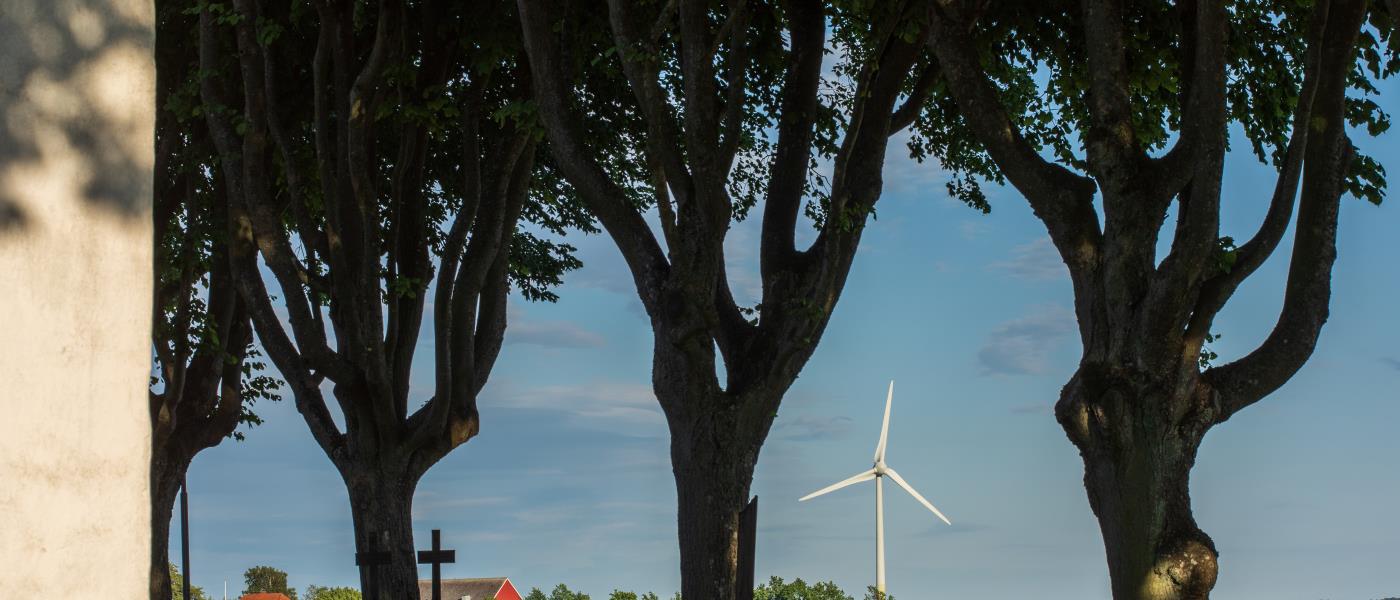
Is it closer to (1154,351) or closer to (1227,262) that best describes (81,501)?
(1154,351)

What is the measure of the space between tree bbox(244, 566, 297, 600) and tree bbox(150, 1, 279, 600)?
60.5 meters

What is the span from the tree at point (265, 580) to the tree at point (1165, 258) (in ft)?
243

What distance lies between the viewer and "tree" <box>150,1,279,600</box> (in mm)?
20016

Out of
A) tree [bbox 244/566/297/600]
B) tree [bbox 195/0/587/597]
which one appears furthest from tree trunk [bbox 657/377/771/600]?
tree [bbox 244/566/297/600]

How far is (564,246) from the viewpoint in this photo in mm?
23969

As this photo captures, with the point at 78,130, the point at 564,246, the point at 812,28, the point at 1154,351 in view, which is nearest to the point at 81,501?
the point at 78,130

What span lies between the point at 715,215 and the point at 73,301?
9851 mm

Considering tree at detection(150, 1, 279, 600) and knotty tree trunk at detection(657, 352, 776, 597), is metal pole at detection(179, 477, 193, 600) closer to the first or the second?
tree at detection(150, 1, 279, 600)

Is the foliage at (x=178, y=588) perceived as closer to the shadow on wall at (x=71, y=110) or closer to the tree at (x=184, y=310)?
the tree at (x=184, y=310)

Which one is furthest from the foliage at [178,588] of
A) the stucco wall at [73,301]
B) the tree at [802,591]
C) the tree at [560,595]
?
the stucco wall at [73,301]

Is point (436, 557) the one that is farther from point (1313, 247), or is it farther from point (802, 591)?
point (1313, 247)

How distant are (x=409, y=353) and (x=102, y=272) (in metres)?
14.8

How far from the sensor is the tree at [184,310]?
65.7 ft

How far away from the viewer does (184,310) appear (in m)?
20.6
